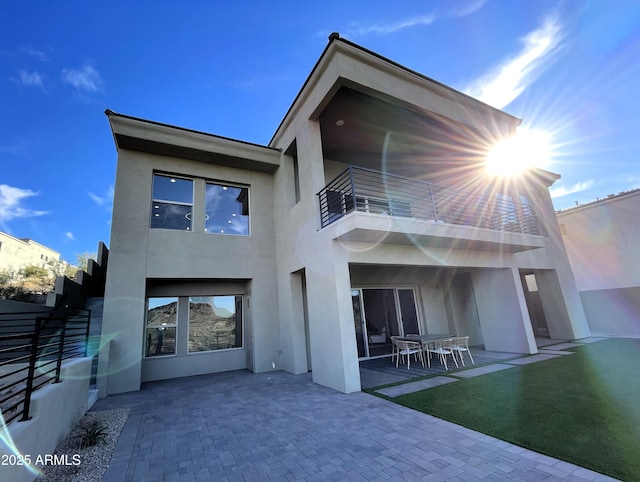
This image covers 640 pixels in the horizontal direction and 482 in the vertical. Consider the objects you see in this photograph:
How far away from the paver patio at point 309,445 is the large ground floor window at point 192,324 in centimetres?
242

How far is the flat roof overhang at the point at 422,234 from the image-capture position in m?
5.67

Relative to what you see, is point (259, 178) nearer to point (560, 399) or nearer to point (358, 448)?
point (358, 448)

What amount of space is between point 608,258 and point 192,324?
17.9 meters

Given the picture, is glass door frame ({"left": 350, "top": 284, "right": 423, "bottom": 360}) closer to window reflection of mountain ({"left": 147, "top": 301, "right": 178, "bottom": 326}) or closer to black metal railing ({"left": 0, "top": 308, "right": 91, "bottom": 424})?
window reflection of mountain ({"left": 147, "top": 301, "right": 178, "bottom": 326})

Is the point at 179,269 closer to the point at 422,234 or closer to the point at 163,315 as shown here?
the point at 163,315

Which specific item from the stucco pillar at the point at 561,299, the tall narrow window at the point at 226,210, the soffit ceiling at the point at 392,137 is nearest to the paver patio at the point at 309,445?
the tall narrow window at the point at 226,210

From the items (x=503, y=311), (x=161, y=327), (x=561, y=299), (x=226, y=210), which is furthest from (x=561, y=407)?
(x=161, y=327)

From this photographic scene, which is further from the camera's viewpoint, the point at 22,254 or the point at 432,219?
the point at 22,254

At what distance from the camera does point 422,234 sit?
21.3ft

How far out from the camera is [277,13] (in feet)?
27.3

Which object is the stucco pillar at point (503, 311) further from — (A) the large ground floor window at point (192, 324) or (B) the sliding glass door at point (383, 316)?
(A) the large ground floor window at point (192, 324)

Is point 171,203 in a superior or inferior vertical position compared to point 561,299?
superior

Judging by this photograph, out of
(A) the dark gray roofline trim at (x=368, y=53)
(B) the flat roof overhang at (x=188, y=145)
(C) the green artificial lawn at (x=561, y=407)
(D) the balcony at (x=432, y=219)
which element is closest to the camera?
(C) the green artificial lawn at (x=561, y=407)

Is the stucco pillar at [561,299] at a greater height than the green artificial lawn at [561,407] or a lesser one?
greater
